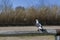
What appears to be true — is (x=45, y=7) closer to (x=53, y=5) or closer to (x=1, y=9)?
(x=53, y=5)

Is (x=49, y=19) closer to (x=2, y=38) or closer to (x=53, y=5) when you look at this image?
(x=53, y=5)

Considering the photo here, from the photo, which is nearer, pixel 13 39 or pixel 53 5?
pixel 13 39

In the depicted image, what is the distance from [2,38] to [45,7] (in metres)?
11.6

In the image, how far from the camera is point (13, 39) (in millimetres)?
1672

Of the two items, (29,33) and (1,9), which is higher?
(29,33)

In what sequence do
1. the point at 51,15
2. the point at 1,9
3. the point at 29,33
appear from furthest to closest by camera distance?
the point at 51,15 → the point at 1,9 → the point at 29,33

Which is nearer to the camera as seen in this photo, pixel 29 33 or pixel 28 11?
pixel 29 33

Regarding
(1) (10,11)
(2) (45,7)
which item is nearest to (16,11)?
(1) (10,11)

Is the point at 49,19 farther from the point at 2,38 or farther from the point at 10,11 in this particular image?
the point at 2,38

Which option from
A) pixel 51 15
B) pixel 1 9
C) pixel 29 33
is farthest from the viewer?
pixel 51 15

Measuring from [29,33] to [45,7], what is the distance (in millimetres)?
11605

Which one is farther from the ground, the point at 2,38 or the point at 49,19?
the point at 2,38

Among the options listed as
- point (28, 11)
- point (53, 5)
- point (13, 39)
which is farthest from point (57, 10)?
point (13, 39)

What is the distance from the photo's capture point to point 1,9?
41.7ft
